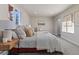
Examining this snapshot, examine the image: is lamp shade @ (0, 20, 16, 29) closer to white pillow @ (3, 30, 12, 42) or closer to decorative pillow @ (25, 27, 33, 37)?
white pillow @ (3, 30, 12, 42)

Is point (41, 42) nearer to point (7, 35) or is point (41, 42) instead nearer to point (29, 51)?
point (29, 51)

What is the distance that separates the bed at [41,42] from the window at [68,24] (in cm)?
26

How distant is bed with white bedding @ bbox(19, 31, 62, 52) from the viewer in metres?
2.19

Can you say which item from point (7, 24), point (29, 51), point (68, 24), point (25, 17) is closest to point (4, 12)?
point (7, 24)

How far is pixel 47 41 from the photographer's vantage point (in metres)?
2.25

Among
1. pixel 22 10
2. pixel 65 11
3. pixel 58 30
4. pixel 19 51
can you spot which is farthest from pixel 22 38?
pixel 65 11

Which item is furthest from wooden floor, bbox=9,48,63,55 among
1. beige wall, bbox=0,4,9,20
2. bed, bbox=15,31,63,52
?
beige wall, bbox=0,4,9,20

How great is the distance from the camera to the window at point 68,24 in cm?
219

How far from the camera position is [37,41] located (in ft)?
7.28

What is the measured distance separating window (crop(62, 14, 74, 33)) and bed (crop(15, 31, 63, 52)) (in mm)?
258

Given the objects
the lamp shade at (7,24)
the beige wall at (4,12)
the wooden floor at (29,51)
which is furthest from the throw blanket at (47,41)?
the beige wall at (4,12)

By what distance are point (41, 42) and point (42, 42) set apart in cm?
2
